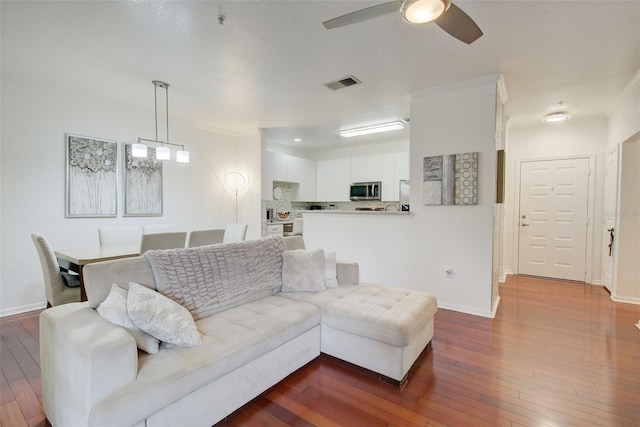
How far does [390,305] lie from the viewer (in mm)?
2295

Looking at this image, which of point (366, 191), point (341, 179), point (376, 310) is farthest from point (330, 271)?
point (341, 179)

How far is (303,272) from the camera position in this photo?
2.70 m

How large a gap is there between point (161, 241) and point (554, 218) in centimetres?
579

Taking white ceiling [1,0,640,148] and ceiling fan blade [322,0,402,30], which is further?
white ceiling [1,0,640,148]

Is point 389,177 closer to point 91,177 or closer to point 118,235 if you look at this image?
point 118,235

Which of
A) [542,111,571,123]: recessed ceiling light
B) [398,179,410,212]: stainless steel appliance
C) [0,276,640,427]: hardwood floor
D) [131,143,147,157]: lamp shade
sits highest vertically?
[542,111,571,123]: recessed ceiling light

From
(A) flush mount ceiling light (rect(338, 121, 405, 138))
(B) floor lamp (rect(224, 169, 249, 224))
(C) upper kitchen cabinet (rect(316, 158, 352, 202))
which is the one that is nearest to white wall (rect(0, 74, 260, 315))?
(B) floor lamp (rect(224, 169, 249, 224))

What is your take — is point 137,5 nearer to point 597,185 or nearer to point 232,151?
point 232,151

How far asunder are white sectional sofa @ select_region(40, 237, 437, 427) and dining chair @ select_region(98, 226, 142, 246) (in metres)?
1.89

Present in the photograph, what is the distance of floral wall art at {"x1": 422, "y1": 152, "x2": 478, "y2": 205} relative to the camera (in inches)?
129

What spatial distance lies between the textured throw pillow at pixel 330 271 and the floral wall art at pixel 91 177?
310 centimetres

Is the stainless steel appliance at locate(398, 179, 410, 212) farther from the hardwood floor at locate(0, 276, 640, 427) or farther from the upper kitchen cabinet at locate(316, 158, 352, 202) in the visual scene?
the hardwood floor at locate(0, 276, 640, 427)

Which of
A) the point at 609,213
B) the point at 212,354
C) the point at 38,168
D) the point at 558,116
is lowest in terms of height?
the point at 212,354

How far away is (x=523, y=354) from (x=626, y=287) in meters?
2.57
